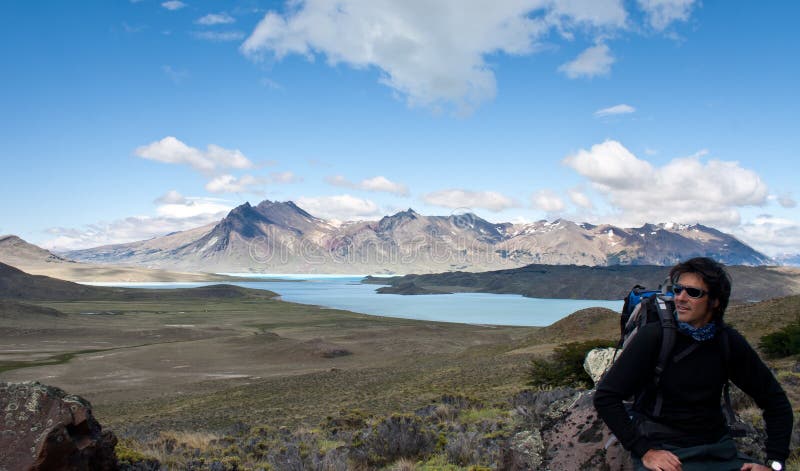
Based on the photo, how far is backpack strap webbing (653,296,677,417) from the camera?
313 centimetres

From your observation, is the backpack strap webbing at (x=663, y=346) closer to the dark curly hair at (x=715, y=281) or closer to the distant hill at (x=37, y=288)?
the dark curly hair at (x=715, y=281)

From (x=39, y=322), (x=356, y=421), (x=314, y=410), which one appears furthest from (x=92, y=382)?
(x=39, y=322)

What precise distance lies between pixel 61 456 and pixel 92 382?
1274 inches

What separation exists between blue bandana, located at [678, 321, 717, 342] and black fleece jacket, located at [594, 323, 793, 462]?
0.16 feet

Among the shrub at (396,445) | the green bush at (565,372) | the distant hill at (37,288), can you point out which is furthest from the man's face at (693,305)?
the distant hill at (37,288)

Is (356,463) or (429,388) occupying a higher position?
(356,463)

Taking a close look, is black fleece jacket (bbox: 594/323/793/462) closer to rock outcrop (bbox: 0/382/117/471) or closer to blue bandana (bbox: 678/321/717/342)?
blue bandana (bbox: 678/321/717/342)

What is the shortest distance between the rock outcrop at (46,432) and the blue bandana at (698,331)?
5733 millimetres

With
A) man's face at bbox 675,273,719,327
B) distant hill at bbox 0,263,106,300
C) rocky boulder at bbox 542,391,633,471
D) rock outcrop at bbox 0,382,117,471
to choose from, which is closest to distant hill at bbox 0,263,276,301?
distant hill at bbox 0,263,106,300

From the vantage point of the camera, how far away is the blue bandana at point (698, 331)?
3.16 metres

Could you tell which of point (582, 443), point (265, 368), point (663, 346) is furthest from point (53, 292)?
point (663, 346)

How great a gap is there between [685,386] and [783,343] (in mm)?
20442

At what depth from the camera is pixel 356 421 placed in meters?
13.4

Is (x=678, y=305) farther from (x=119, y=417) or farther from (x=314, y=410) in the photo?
(x=119, y=417)
